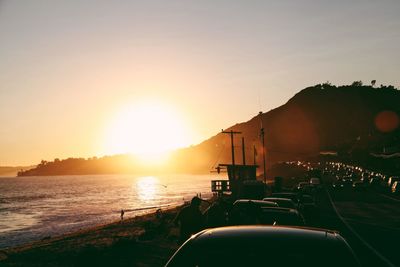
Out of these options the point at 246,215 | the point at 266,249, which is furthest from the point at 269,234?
the point at 246,215

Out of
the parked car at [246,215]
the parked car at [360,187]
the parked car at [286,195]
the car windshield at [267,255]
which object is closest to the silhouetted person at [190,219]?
the parked car at [246,215]

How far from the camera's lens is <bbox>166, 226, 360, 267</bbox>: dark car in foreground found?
4.01 m

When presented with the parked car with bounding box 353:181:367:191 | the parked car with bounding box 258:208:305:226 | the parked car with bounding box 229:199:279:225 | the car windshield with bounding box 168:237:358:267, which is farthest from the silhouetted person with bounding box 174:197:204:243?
the parked car with bounding box 353:181:367:191

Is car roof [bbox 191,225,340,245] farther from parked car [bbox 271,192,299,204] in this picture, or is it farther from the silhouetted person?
parked car [bbox 271,192,299,204]

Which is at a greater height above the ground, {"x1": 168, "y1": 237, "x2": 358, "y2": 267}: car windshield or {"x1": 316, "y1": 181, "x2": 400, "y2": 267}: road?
{"x1": 168, "y1": 237, "x2": 358, "y2": 267}: car windshield

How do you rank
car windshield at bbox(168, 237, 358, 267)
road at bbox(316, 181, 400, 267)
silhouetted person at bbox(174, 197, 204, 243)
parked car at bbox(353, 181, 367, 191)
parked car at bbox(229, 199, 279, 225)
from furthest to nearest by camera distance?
parked car at bbox(353, 181, 367, 191), road at bbox(316, 181, 400, 267), parked car at bbox(229, 199, 279, 225), silhouetted person at bbox(174, 197, 204, 243), car windshield at bbox(168, 237, 358, 267)

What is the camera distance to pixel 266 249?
4113mm

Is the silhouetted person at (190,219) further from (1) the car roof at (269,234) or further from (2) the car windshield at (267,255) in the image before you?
(2) the car windshield at (267,255)

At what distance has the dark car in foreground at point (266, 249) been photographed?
4008 mm

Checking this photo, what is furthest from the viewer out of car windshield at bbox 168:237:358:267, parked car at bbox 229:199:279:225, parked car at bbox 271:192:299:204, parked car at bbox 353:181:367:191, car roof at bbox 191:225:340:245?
parked car at bbox 353:181:367:191

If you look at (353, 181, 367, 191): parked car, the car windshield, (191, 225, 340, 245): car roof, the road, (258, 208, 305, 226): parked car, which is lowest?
the road

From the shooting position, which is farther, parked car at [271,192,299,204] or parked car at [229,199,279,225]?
parked car at [271,192,299,204]

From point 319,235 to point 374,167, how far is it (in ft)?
373

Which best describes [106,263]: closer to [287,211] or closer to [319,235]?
[287,211]
